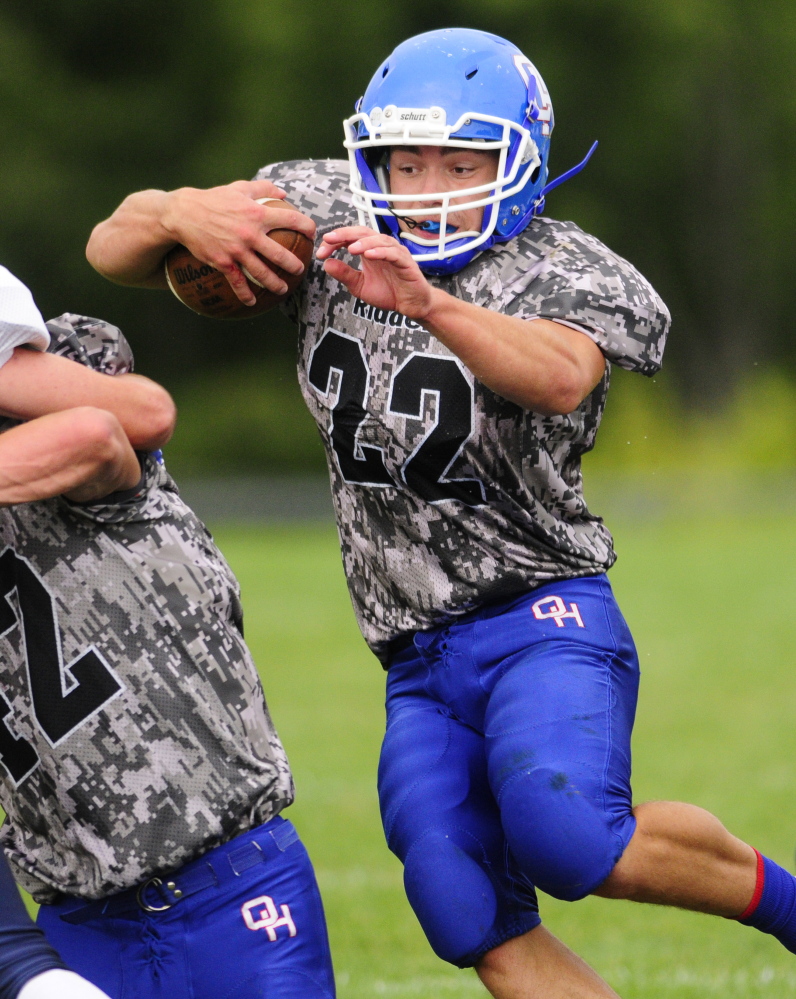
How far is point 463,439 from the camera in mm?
2686

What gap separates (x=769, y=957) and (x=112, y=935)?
2.10 metres

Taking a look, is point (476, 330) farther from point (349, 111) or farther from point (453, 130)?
point (349, 111)

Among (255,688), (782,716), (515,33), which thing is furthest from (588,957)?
(515,33)

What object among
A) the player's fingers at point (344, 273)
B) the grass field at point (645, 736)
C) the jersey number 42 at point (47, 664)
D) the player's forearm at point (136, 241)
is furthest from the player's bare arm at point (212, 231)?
the grass field at point (645, 736)

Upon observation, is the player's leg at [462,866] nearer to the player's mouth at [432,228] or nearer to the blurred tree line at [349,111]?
the player's mouth at [432,228]

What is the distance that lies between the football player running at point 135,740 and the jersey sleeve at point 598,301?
75cm

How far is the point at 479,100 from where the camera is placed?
2.69 metres

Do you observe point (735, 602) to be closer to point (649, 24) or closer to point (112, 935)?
point (112, 935)

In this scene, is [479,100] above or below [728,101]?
above

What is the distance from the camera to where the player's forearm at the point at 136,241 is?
9.07 feet

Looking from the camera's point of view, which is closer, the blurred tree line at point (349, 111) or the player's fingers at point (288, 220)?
the player's fingers at point (288, 220)

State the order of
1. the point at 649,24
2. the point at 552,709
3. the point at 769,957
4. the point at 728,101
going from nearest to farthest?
the point at 552,709
the point at 769,957
the point at 649,24
the point at 728,101

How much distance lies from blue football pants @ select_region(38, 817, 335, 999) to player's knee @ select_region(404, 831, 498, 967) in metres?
0.28

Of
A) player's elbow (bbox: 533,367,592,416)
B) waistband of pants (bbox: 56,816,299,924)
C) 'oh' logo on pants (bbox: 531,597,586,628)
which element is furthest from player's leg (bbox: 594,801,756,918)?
player's elbow (bbox: 533,367,592,416)
